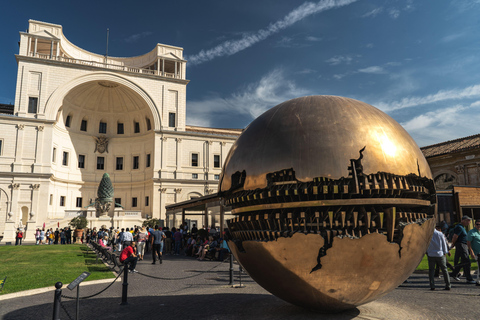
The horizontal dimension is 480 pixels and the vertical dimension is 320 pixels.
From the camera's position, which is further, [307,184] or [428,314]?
[428,314]

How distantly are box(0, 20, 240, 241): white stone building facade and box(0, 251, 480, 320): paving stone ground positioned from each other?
113 ft

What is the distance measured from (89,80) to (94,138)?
8.76 m

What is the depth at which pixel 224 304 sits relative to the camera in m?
6.54

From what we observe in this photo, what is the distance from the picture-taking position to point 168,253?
22.6 meters

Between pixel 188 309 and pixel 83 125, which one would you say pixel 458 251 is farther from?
pixel 83 125

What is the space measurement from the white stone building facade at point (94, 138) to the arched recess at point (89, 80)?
12 cm

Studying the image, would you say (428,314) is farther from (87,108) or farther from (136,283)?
(87,108)

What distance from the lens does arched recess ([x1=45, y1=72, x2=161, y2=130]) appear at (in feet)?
139

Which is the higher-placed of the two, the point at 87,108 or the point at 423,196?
the point at 87,108

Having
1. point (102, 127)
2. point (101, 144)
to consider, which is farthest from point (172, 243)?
point (102, 127)

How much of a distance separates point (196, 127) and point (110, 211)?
Result: 66.4ft

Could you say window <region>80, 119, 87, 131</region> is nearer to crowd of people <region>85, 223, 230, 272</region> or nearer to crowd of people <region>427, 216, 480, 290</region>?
crowd of people <region>85, 223, 230, 272</region>

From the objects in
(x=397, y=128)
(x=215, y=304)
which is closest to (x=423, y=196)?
(x=397, y=128)

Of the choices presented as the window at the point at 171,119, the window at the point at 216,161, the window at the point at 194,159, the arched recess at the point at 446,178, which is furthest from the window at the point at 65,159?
the arched recess at the point at 446,178
